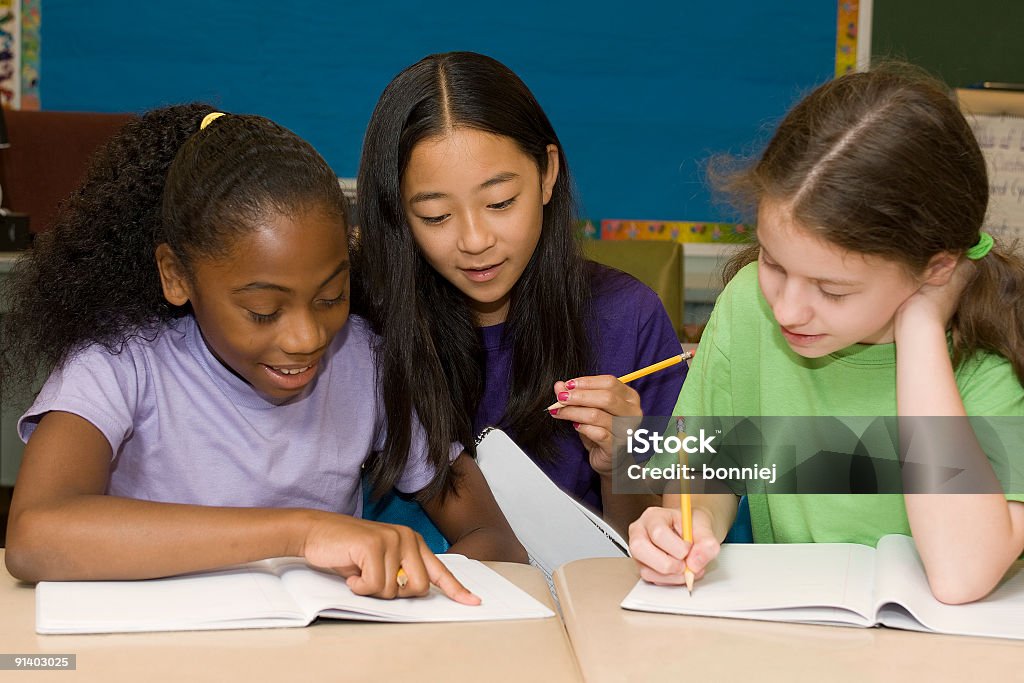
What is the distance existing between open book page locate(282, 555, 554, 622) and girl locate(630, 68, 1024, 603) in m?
0.11

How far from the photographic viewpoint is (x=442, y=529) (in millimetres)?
1213

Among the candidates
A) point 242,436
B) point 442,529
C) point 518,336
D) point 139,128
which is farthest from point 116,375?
point 518,336

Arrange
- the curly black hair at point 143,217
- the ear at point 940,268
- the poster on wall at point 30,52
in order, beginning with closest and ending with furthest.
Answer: the ear at point 940,268
the curly black hair at point 143,217
the poster on wall at point 30,52

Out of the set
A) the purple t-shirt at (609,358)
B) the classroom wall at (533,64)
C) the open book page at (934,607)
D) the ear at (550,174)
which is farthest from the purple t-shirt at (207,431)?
the classroom wall at (533,64)

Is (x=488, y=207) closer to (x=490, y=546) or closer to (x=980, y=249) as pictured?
(x=490, y=546)

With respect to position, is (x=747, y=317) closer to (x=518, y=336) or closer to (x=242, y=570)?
(x=518, y=336)

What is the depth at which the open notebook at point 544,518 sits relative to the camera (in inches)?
41.4

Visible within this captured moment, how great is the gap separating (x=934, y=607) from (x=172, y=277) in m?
0.75

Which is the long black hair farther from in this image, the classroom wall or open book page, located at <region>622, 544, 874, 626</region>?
the classroom wall

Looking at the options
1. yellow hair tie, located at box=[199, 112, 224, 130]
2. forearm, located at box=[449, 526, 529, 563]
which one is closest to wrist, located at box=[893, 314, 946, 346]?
forearm, located at box=[449, 526, 529, 563]

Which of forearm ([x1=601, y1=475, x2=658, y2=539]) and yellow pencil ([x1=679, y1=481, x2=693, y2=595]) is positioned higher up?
forearm ([x1=601, y1=475, x2=658, y2=539])

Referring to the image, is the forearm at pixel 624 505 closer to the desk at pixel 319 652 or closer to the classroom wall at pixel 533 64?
the desk at pixel 319 652

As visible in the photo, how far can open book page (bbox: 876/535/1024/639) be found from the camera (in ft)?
2.47

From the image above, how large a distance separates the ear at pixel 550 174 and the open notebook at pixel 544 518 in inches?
14.6
